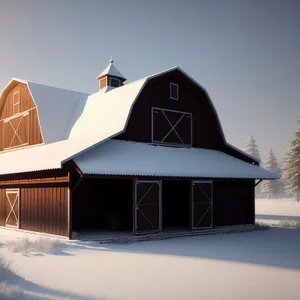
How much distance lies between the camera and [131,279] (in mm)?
8945

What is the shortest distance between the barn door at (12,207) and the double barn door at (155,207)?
21.5 ft

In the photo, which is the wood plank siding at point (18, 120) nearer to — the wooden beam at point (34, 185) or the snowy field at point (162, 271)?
the wooden beam at point (34, 185)

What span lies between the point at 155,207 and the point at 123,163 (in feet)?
7.83

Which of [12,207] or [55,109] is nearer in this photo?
[12,207]

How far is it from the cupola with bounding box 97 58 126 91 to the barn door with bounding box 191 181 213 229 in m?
11.1

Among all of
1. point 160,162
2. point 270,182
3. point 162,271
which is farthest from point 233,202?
point 270,182

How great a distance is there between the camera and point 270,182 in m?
68.0

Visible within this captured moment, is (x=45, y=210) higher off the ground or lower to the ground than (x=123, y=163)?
lower

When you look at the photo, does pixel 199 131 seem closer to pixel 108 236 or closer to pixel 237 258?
pixel 108 236

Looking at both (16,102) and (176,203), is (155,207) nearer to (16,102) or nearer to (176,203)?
(176,203)

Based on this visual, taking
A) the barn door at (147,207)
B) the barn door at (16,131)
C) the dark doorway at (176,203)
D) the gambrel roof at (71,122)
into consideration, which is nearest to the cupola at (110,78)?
the gambrel roof at (71,122)

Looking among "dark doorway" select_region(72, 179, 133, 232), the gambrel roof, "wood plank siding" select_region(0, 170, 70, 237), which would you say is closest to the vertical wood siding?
"wood plank siding" select_region(0, 170, 70, 237)

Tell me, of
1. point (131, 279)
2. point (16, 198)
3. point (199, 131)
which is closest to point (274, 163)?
point (199, 131)

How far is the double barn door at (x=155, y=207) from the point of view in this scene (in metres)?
16.6
